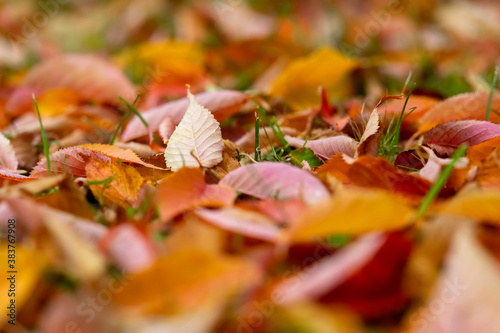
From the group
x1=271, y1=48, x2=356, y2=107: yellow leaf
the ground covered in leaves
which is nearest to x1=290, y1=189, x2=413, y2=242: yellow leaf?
the ground covered in leaves

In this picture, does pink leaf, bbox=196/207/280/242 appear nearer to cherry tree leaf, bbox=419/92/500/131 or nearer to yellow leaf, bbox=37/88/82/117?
cherry tree leaf, bbox=419/92/500/131

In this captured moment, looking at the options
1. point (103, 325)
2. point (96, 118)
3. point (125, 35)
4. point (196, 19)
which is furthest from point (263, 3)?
point (103, 325)

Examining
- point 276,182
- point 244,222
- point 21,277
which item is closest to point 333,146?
point 276,182

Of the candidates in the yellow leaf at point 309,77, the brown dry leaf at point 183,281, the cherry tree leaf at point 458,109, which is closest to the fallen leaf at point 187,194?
the brown dry leaf at point 183,281

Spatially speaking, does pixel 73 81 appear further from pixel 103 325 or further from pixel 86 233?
pixel 103 325

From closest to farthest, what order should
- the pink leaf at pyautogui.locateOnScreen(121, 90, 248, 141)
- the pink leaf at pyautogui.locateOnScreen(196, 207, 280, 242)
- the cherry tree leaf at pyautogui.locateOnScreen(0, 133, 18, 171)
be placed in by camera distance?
the pink leaf at pyautogui.locateOnScreen(196, 207, 280, 242), the cherry tree leaf at pyautogui.locateOnScreen(0, 133, 18, 171), the pink leaf at pyautogui.locateOnScreen(121, 90, 248, 141)

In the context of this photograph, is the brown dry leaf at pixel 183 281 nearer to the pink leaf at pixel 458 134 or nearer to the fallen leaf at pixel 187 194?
the fallen leaf at pixel 187 194
